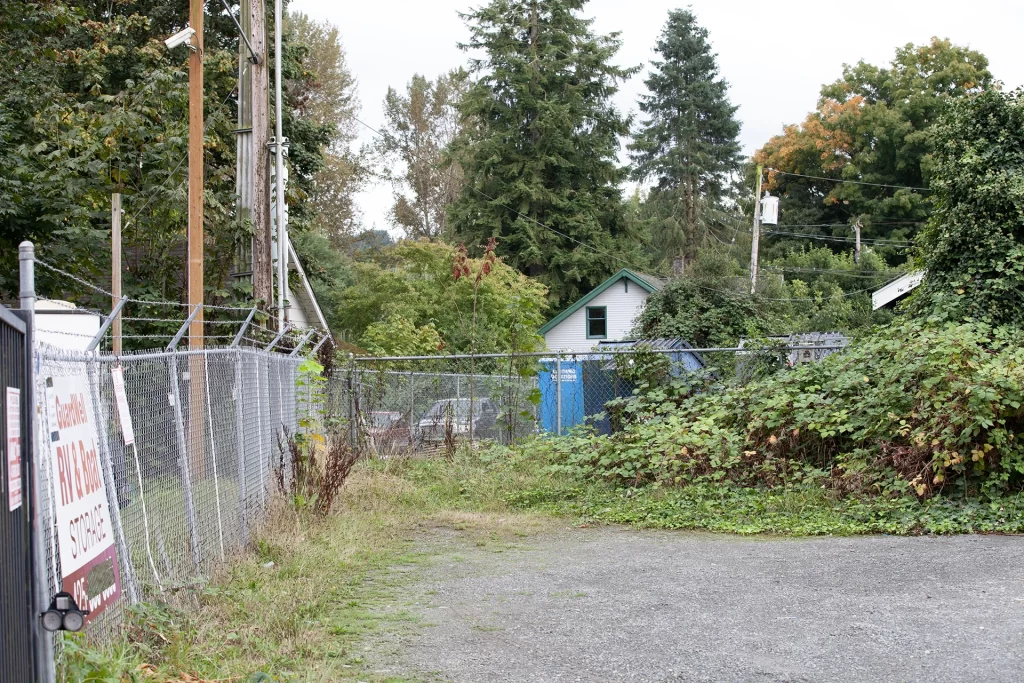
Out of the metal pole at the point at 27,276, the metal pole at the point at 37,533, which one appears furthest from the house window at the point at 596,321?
the metal pole at the point at 37,533

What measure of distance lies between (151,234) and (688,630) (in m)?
12.4

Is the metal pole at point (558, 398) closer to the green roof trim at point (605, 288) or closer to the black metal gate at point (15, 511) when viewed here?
the black metal gate at point (15, 511)

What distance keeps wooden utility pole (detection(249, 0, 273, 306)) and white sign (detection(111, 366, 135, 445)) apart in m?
8.21

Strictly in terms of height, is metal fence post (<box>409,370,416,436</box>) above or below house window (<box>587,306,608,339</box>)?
below

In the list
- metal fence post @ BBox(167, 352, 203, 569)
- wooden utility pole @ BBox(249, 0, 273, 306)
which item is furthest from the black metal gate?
wooden utility pole @ BBox(249, 0, 273, 306)

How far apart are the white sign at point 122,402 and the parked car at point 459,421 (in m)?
9.66

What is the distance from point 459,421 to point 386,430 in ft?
3.79

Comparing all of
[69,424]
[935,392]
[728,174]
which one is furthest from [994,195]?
[728,174]

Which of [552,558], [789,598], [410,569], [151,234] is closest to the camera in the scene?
[789,598]

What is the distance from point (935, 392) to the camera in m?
10.8

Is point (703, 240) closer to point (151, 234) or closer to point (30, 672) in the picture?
point (151, 234)

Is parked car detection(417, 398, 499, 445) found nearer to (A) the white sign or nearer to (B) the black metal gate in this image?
(A) the white sign

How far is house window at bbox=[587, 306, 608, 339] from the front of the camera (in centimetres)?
3959

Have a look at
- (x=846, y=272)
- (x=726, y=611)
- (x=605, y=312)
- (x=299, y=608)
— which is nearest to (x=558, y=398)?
(x=726, y=611)
